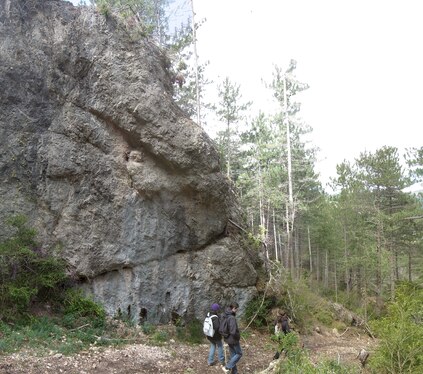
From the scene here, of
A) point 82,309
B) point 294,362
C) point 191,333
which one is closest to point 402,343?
point 294,362

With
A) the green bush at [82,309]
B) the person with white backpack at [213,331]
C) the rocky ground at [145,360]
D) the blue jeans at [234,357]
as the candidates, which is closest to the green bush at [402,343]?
the rocky ground at [145,360]

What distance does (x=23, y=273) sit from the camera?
1072cm

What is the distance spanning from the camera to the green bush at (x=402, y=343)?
8008mm

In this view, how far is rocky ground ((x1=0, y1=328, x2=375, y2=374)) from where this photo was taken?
7789 mm

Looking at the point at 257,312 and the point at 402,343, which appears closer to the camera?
the point at 402,343

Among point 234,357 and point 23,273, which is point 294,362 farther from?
point 23,273

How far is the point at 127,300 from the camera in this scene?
1209 centimetres

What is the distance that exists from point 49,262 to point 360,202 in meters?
17.9

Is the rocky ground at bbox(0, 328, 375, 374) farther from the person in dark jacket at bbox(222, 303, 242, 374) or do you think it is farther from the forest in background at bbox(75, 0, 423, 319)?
the forest in background at bbox(75, 0, 423, 319)

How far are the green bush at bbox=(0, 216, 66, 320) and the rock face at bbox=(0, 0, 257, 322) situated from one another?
0.91m

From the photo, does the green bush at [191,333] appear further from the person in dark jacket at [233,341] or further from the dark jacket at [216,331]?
the person in dark jacket at [233,341]

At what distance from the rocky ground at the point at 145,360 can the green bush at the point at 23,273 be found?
204 centimetres

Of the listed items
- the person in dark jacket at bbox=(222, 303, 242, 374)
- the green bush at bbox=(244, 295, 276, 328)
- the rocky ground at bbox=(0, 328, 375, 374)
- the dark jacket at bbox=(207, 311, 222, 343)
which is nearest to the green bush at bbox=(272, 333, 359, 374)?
the person in dark jacket at bbox=(222, 303, 242, 374)

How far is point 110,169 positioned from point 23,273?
420 centimetres
